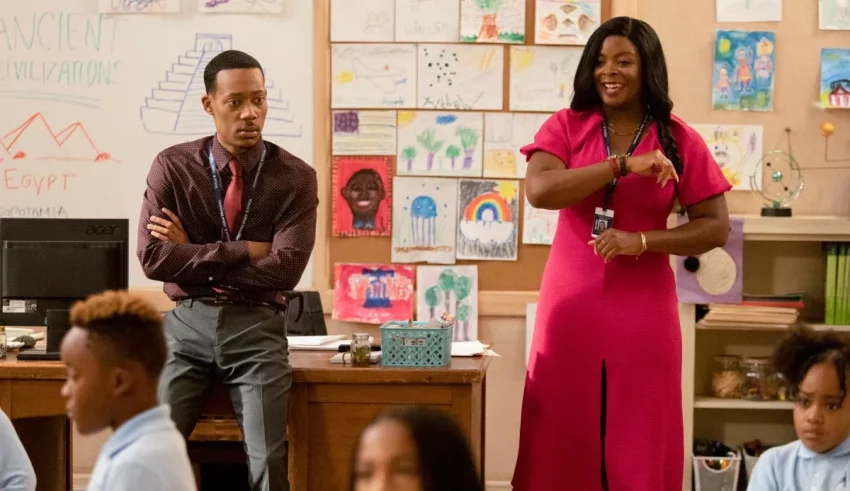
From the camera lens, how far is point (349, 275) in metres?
4.75

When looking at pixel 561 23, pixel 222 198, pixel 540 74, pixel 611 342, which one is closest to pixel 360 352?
pixel 222 198

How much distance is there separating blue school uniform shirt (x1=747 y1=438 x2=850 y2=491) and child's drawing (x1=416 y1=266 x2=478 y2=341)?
223 centimetres

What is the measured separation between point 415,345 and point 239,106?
84 cm

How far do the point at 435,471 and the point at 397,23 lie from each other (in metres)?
3.47

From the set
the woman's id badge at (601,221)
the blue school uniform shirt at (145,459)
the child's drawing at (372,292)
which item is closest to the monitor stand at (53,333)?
the blue school uniform shirt at (145,459)

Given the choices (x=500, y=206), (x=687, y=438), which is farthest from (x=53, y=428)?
(x=687, y=438)

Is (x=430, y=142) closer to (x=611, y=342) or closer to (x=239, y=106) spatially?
(x=239, y=106)

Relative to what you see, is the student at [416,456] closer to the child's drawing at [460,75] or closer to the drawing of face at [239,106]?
the drawing of face at [239,106]

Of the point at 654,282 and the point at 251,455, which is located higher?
the point at 654,282

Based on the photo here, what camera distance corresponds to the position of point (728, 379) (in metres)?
4.59

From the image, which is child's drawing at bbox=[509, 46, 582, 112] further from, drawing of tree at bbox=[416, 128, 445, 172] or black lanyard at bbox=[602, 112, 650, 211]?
black lanyard at bbox=[602, 112, 650, 211]

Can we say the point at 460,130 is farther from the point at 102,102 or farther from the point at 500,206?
the point at 102,102

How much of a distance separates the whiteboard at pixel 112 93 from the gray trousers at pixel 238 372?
5.93 feet

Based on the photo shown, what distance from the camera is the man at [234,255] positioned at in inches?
114
